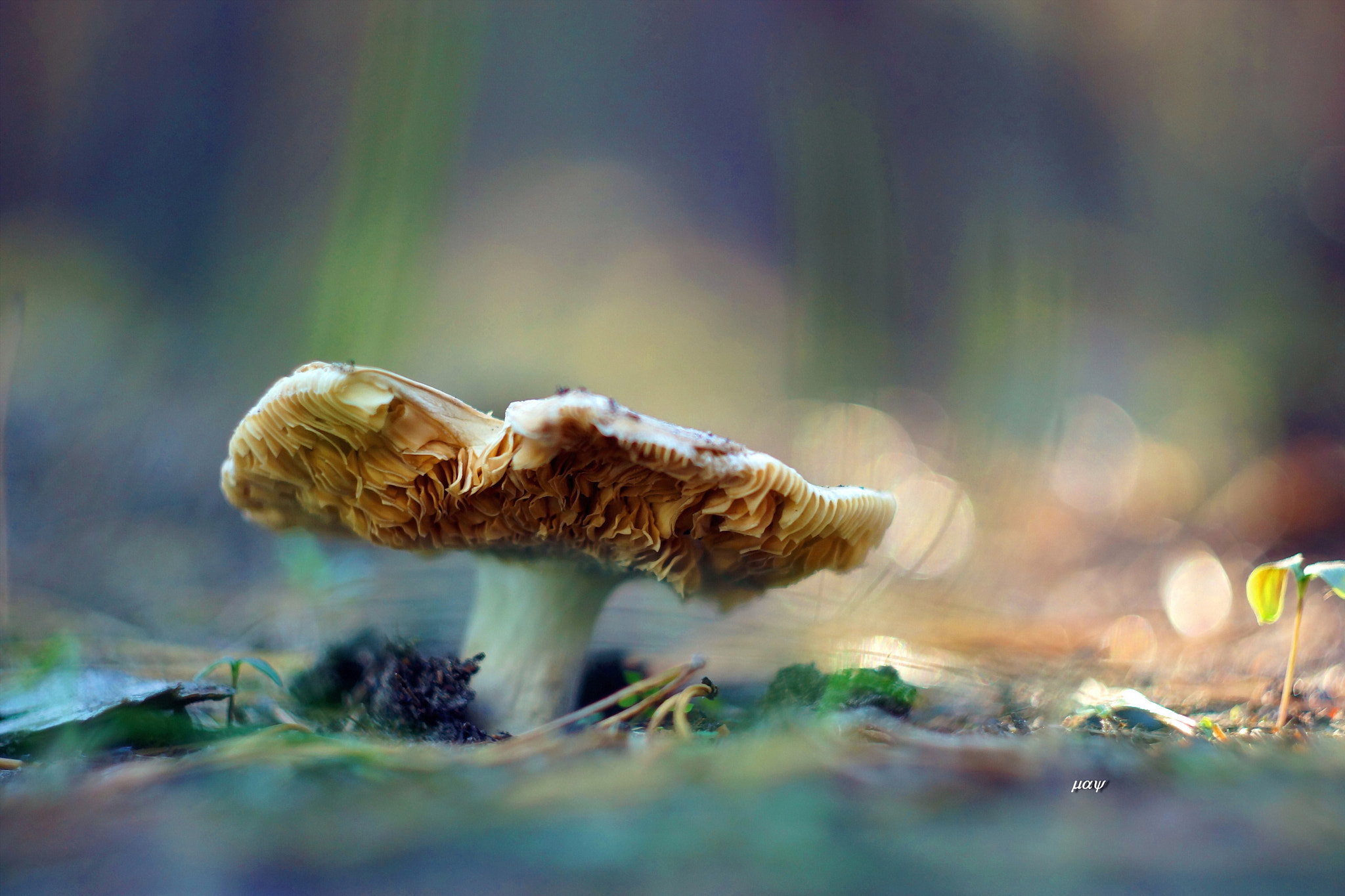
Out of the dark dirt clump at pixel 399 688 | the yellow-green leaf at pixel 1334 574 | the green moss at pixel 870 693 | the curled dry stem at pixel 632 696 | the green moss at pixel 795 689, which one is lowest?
the dark dirt clump at pixel 399 688

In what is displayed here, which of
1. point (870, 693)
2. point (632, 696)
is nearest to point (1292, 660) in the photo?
point (870, 693)

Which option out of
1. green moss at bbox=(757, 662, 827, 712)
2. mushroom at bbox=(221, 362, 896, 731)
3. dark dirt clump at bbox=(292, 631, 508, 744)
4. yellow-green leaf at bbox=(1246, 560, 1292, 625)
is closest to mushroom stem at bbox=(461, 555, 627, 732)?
mushroom at bbox=(221, 362, 896, 731)

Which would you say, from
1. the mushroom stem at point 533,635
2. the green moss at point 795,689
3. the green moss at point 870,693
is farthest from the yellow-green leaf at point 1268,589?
the mushroom stem at point 533,635

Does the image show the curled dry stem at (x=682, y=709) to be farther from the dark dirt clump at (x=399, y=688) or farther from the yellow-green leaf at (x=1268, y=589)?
the yellow-green leaf at (x=1268, y=589)

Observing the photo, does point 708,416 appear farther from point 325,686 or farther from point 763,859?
point 763,859

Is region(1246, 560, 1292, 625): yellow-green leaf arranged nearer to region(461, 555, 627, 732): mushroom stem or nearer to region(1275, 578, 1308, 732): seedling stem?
region(1275, 578, 1308, 732): seedling stem

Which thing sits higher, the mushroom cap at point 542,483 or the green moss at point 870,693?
the mushroom cap at point 542,483

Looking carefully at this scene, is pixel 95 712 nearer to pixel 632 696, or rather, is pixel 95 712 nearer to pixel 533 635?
pixel 533 635
